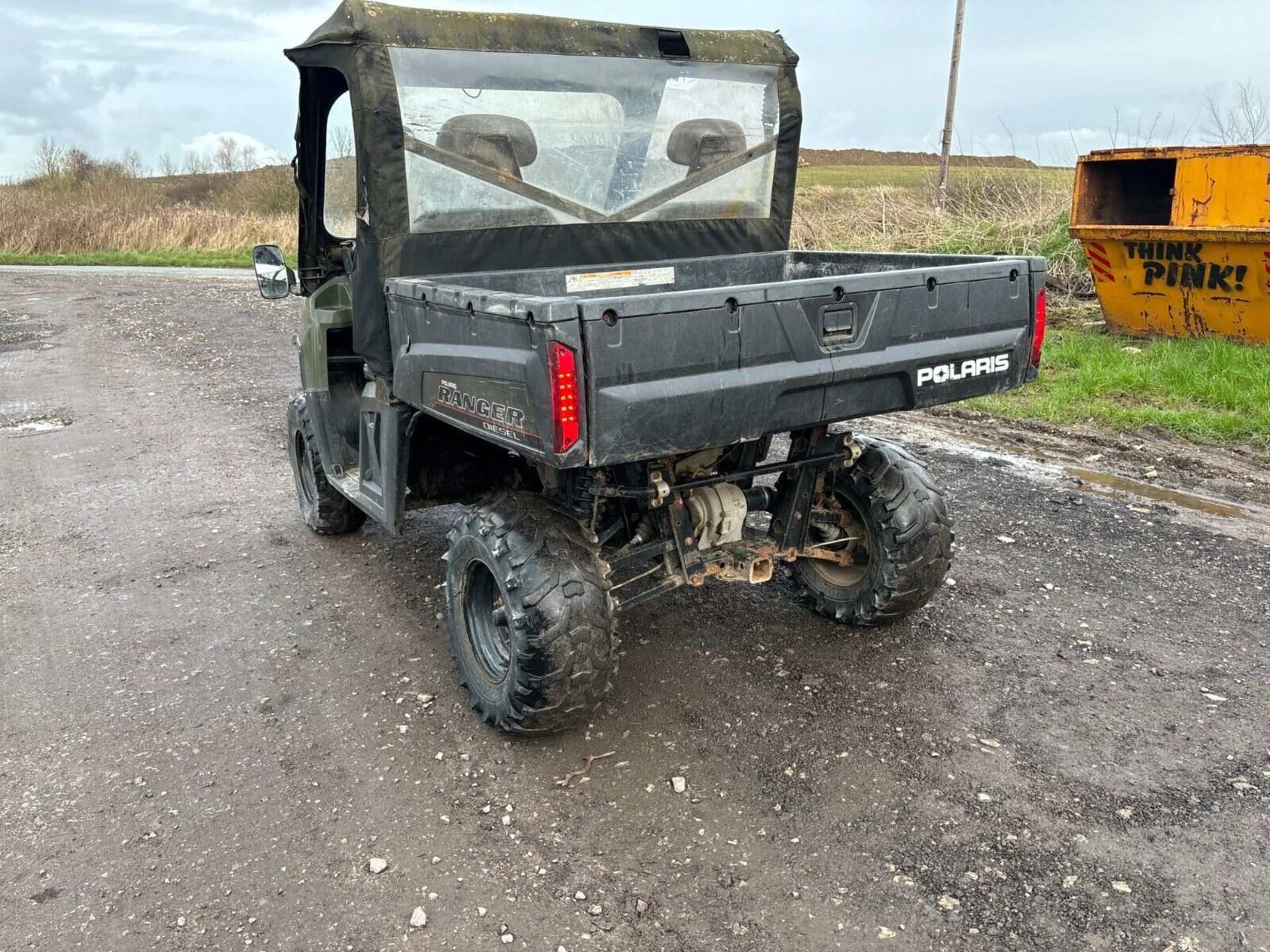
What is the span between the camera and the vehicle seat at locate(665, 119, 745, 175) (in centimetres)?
444

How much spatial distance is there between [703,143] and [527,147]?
0.81 metres

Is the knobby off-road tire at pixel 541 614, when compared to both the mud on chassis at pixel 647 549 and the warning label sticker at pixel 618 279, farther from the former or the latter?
the warning label sticker at pixel 618 279

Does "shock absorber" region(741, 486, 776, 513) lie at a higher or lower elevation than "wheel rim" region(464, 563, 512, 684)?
higher

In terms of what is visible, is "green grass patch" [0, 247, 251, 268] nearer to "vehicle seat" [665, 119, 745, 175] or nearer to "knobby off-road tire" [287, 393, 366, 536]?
"knobby off-road tire" [287, 393, 366, 536]

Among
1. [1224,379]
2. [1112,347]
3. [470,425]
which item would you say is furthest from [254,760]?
[1112,347]

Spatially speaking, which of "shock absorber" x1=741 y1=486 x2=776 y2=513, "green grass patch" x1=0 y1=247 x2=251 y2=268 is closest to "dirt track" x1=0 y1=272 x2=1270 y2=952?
"shock absorber" x1=741 y1=486 x2=776 y2=513

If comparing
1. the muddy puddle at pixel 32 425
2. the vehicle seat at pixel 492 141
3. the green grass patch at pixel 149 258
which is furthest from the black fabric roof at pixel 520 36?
the green grass patch at pixel 149 258

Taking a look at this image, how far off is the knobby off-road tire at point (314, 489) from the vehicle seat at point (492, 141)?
1.69 meters

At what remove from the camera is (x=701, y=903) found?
2.76 meters

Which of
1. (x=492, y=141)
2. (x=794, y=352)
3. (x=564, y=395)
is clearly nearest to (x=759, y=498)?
(x=794, y=352)

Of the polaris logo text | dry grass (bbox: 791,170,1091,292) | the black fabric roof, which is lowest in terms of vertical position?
the polaris logo text

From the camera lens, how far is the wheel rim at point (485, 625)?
3.66 metres

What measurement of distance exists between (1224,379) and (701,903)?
21.3 feet

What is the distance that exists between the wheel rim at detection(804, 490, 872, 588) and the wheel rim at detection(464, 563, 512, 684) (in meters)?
1.25
